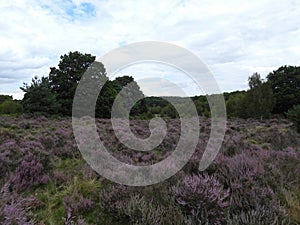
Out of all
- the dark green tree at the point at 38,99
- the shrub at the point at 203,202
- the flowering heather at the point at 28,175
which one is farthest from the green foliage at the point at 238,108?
the shrub at the point at 203,202

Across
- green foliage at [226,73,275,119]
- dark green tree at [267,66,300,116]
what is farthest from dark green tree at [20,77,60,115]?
dark green tree at [267,66,300,116]

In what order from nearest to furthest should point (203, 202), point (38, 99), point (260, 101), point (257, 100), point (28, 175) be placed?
point (203, 202) < point (28, 175) < point (38, 99) < point (260, 101) < point (257, 100)

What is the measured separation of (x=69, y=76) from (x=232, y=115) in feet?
88.8

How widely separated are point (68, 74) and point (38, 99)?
30.7 ft

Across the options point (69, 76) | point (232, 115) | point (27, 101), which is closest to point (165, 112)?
point (232, 115)

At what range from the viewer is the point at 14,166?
454cm

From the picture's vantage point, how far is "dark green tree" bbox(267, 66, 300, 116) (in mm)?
39531

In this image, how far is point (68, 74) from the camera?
109 feet

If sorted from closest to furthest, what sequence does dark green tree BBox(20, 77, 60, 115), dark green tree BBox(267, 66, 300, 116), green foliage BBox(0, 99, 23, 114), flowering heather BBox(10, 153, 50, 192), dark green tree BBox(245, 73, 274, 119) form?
flowering heather BBox(10, 153, 50, 192) → dark green tree BBox(20, 77, 60, 115) → green foliage BBox(0, 99, 23, 114) → dark green tree BBox(245, 73, 274, 119) → dark green tree BBox(267, 66, 300, 116)

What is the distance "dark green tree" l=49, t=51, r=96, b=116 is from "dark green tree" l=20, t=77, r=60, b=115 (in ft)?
17.8

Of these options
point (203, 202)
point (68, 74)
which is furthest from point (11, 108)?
point (203, 202)

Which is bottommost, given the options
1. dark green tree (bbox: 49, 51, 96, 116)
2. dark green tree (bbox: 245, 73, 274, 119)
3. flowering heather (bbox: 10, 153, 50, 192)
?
flowering heather (bbox: 10, 153, 50, 192)

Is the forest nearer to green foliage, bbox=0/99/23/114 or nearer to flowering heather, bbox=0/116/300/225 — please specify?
flowering heather, bbox=0/116/300/225

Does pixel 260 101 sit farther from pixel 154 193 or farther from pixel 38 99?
pixel 154 193
